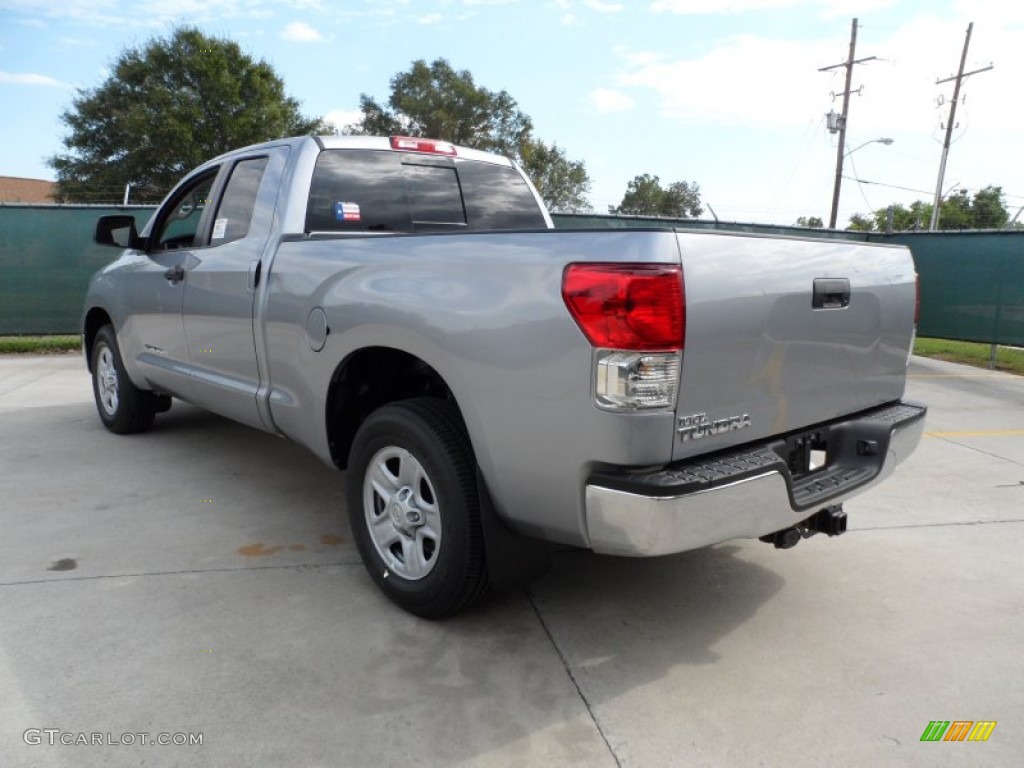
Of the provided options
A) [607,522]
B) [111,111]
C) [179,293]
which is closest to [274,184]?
[179,293]

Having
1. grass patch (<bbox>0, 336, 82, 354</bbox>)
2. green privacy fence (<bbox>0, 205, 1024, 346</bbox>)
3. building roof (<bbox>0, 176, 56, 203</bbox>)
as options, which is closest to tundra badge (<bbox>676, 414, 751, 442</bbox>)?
green privacy fence (<bbox>0, 205, 1024, 346</bbox>)

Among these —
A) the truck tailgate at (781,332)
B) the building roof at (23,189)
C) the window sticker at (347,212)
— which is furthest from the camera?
the building roof at (23,189)

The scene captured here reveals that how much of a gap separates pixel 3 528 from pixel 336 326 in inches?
85.9

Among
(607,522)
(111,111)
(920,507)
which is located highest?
(111,111)

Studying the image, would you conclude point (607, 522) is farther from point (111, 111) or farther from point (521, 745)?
point (111, 111)

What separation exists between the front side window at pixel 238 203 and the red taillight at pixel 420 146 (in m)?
0.70

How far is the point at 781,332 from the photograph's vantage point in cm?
263

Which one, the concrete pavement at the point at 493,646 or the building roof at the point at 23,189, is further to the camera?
the building roof at the point at 23,189

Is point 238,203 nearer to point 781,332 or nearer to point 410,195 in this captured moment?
point 410,195

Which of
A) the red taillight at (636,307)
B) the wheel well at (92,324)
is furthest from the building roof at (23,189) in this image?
the red taillight at (636,307)

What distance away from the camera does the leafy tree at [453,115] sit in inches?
1876

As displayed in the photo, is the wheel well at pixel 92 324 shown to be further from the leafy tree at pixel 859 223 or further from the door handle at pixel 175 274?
the leafy tree at pixel 859 223

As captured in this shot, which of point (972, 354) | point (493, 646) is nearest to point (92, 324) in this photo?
point (493, 646)

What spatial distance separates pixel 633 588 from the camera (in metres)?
3.40
